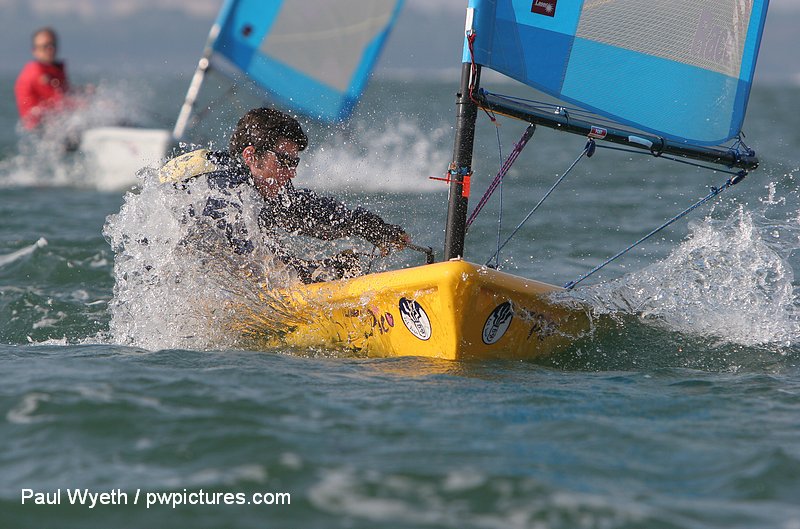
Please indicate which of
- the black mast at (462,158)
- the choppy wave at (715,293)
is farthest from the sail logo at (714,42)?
the black mast at (462,158)

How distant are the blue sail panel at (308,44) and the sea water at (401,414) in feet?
12.4

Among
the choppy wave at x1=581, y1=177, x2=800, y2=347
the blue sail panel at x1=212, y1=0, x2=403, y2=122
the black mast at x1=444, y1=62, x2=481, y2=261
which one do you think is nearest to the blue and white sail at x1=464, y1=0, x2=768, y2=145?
the black mast at x1=444, y1=62, x2=481, y2=261

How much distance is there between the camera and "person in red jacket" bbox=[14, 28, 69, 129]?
11359 millimetres

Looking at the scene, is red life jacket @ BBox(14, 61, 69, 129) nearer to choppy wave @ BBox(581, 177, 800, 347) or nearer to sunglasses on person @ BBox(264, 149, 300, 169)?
sunglasses on person @ BBox(264, 149, 300, 169)

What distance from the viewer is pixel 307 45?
9344mm

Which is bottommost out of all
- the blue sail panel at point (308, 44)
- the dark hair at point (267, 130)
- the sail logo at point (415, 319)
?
the sail logo at point (415, 319)

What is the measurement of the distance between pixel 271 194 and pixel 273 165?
0.42 ft

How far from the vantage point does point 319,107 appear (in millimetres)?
9734

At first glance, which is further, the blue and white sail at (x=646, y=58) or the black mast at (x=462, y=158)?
the blue and white sail at (x=646, y=58)

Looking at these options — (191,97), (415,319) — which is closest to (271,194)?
(415,319)

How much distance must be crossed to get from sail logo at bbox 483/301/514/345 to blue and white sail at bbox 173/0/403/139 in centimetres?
584

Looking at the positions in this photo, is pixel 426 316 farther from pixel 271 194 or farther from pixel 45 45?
pixel 45 45

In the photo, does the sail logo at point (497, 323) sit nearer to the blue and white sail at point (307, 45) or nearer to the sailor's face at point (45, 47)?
the blue and white sail at point (307, 45)

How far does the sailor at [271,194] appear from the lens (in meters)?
4.35
